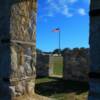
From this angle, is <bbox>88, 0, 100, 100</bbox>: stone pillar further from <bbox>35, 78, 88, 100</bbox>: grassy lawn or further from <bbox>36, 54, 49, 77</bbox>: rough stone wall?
<bbox>36, 54, 49, 77</bbox>: rough stone wall

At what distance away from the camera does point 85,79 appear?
1313cm

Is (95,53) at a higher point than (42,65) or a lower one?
higher

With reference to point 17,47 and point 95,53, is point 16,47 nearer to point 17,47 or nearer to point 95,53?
point 17,47

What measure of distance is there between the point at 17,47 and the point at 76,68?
10609 millimetres

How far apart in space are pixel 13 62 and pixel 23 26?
18.2 inches

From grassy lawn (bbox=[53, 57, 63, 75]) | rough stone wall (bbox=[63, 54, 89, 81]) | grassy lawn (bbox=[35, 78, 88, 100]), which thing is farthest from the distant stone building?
grassy lawn (bbox=[53, 57, 63, 75])

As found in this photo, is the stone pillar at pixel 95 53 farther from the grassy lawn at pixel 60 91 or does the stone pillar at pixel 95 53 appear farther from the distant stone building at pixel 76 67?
the distant stone building at pixel 76 67

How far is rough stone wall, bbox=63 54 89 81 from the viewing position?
1330 centimetres

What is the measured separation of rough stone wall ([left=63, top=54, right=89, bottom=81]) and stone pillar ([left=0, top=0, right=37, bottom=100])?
961 cm

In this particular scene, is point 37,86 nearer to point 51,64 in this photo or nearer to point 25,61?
point 51,64

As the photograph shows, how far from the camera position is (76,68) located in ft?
45.1

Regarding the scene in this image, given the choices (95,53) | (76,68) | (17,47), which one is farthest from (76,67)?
(95,53)

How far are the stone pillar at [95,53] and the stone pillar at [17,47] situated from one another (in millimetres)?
1253

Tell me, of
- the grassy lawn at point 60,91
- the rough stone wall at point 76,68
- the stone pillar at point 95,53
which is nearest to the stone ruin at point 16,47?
the stone pillar at point 95,53
